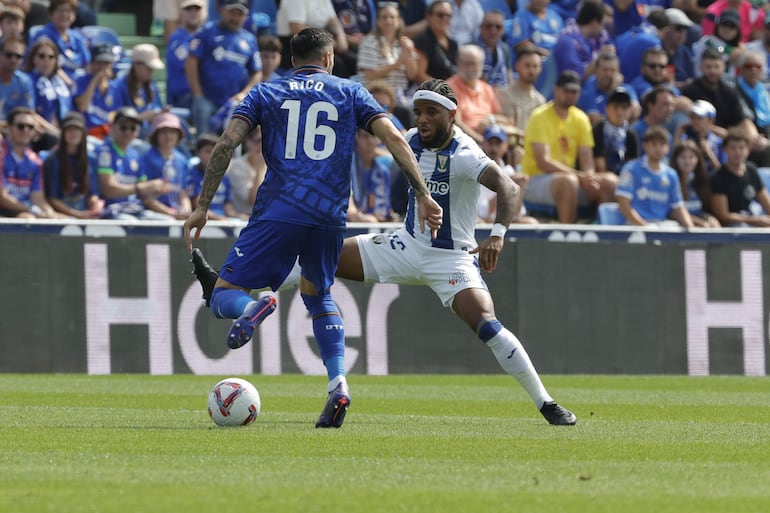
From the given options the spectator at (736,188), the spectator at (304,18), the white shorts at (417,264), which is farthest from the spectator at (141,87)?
the white shorts at (417,264)

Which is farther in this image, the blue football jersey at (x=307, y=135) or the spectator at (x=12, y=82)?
the spectator at (x=12, y=82)

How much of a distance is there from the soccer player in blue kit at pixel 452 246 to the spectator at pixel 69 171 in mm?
6066

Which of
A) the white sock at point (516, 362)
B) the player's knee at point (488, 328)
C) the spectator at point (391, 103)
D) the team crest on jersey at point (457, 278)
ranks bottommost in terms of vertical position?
the white sock at point (516, 362)

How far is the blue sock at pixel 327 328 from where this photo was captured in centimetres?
923

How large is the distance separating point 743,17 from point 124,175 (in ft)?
36.0

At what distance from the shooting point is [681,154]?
58.7 ft

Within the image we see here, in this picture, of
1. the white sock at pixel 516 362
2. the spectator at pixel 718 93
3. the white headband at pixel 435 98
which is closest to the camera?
the white sock at pixel 516 362

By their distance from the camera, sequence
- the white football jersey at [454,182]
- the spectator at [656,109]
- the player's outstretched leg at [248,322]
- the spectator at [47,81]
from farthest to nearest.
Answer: the spectator at [656,109]
the spectator at [47,81]
the white football jersey at [454,182]
the player's outstretched leg at [248,322]

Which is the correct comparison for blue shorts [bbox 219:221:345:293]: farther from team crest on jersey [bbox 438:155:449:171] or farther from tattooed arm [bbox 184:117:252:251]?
team crest on jersey [bbox 438:155:449:171]

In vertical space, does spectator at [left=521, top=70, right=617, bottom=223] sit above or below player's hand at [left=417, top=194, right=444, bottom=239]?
above

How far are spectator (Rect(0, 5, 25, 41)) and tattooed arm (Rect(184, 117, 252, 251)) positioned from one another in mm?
8808

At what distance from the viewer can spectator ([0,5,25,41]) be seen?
16797 mm

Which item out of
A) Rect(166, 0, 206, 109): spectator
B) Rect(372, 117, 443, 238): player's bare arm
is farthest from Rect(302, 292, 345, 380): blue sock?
Rect(166, 0, 206, 109): spectator

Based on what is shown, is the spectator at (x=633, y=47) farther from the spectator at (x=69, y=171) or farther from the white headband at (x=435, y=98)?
the white headband at (x=435, y=98)
